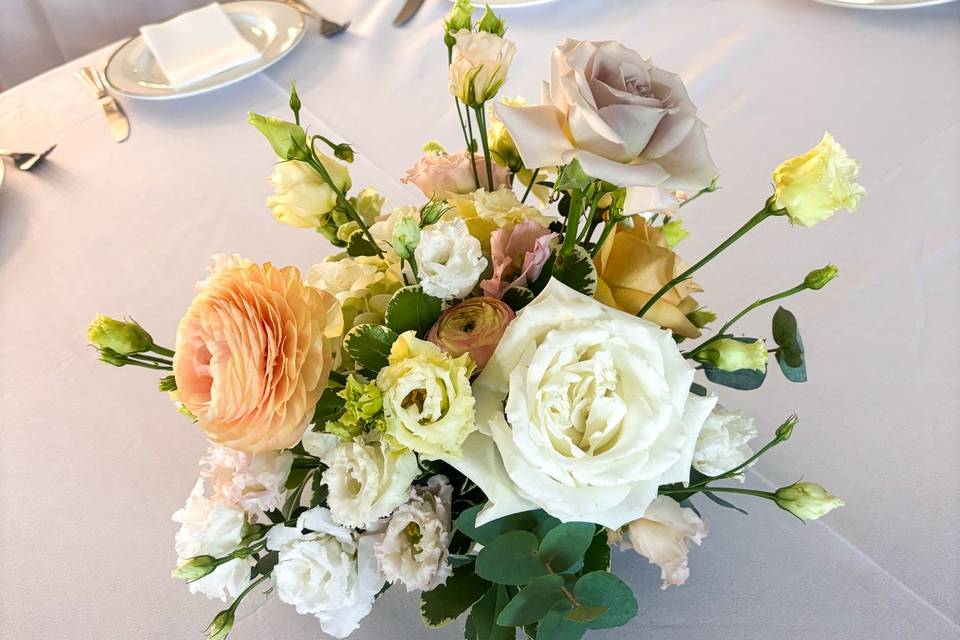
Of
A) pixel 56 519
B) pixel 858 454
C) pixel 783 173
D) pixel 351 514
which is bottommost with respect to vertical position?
pixel 56 519

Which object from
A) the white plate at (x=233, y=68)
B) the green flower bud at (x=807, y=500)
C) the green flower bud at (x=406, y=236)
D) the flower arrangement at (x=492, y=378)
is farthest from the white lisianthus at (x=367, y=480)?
the white plate at (x=233, y=68)

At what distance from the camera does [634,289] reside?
0.43 m

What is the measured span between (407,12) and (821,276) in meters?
0.82

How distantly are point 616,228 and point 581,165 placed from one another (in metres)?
0.12

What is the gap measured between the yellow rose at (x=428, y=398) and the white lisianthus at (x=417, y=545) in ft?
0.21

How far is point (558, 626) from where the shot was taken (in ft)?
1.28

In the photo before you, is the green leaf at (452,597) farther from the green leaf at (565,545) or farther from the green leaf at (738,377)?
the green leaf at (738,377)

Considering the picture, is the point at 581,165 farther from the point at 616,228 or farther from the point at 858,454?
the point at 858,454

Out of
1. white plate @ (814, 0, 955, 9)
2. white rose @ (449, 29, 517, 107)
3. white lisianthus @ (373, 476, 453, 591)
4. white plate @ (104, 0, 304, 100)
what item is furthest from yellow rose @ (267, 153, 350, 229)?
white plate @ (814, 0, 955, 9)

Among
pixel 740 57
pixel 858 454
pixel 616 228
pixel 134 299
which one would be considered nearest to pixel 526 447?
pixel 616 228

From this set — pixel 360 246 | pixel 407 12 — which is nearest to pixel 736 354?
pixel 360 246

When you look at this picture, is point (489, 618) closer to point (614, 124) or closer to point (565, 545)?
point (565, 545)

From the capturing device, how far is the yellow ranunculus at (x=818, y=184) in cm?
38

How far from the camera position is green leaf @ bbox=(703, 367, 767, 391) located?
1.40ft
